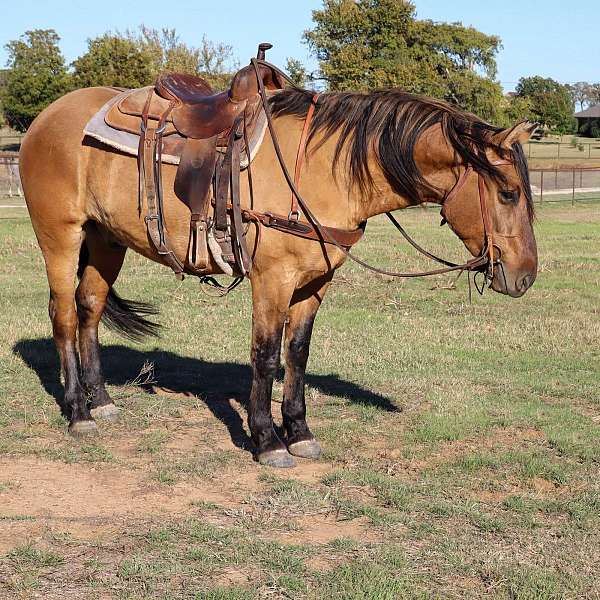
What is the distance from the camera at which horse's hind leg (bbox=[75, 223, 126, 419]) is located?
21.0ft

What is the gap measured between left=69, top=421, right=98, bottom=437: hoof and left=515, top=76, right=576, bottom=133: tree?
68.6 metres

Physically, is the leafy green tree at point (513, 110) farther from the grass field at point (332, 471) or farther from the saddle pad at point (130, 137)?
the saddle pad at point (130, 137)

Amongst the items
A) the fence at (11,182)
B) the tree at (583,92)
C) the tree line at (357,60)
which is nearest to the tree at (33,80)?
the tree line at (357,60)

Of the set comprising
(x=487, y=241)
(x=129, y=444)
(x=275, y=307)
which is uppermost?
(x=487, y=241)

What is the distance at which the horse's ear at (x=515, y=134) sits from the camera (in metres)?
4.51

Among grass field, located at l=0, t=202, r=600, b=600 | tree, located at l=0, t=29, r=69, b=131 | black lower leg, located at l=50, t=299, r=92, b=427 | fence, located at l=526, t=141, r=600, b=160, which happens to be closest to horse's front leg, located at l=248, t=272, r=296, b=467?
grass field, located at l=0, t=202, r=600, b=600

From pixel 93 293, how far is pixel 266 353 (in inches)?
73.4

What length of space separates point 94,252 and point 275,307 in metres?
1.94

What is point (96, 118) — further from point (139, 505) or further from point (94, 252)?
point (139, 505)

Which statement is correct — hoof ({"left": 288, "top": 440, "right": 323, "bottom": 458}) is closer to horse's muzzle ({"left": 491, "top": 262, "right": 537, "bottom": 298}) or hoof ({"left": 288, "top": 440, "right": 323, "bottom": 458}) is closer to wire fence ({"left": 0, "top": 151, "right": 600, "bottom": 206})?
horse's muzzle ({"left": 491, "top": 262, "right": 537, "bottom": 298})

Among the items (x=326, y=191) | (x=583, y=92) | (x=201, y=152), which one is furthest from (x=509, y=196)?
(x=583, y=92)

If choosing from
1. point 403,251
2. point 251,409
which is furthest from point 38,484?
point 403,251

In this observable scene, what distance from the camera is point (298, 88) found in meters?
5.35

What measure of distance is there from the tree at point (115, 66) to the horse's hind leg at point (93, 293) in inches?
1245
